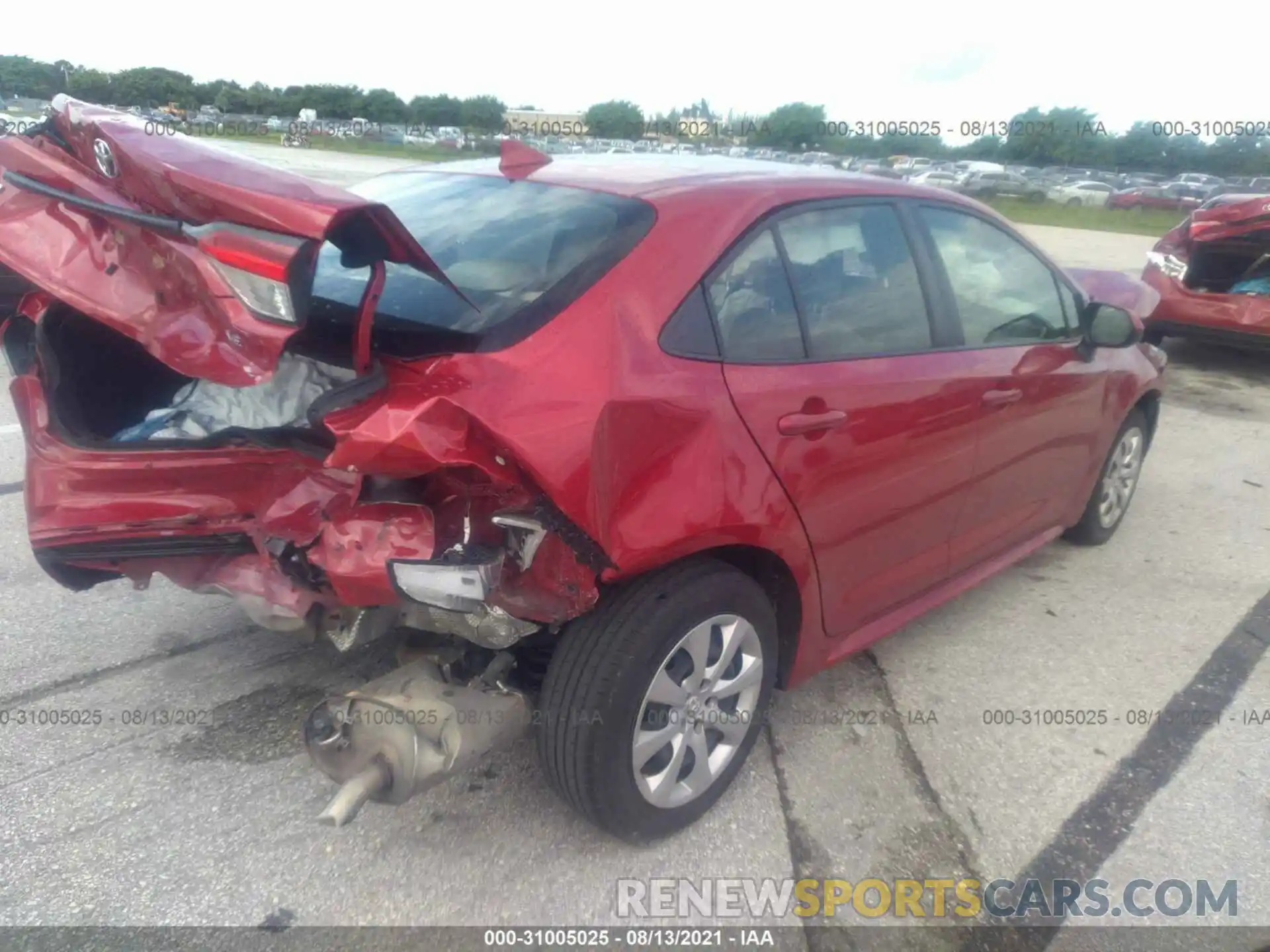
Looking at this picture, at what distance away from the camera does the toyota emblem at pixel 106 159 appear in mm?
2119

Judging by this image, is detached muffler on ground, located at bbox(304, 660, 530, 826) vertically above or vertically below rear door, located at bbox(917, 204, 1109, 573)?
below

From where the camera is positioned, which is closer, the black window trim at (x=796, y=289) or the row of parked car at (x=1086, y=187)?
the black window trim at (x=796, y=289)

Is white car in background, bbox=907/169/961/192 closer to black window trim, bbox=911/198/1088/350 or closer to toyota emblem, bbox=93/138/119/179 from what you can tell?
black window trim, bbox=911/198/1088/350

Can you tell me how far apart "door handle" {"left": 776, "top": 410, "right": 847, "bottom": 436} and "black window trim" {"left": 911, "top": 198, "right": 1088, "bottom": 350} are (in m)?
0.69

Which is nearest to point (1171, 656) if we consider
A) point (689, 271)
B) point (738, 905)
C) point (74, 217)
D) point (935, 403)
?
point (935, 403)

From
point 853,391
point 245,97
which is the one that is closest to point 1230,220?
point 853,391

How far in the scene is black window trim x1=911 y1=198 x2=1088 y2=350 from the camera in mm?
3154

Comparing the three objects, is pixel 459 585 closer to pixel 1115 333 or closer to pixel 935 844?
pixel 935 844

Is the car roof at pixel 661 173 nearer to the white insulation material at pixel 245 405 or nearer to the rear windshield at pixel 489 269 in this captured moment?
the rear windshield at pixel 489 269

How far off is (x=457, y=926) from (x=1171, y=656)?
9.48 ft

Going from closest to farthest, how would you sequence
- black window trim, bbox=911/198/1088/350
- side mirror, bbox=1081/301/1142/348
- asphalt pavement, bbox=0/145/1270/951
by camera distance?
asphalt pavement, bbox=0/145/1270/951 < black window trim, bbox=911/198/1088/350 < side mirror, bbox=1081/301/1142/348

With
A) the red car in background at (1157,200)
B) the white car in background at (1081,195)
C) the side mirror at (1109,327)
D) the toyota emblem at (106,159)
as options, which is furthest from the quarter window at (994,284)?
the white car in background at (1081,195)

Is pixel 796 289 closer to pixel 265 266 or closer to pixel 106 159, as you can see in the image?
pixel 265 266

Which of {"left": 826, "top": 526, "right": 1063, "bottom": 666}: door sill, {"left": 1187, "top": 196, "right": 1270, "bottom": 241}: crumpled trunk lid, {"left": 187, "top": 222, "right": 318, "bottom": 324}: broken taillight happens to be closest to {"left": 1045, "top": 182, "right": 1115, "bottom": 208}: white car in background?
{"left": 1187, "top": 196, "right": 1270, "bottom": 241}: crumpled trunk lid
